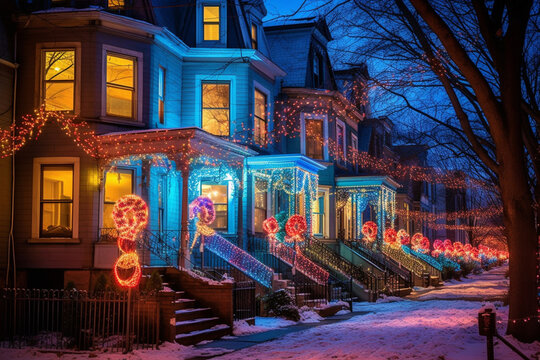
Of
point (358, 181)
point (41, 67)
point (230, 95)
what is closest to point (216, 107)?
point (230, 95)

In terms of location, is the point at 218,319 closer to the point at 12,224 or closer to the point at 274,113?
the point at 12,224

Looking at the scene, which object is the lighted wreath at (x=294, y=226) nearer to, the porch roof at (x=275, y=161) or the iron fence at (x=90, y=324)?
the porch roof at (x=275, y=161)

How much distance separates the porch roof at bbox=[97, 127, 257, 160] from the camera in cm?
1811

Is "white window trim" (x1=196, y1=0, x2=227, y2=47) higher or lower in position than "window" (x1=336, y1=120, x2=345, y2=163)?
higher

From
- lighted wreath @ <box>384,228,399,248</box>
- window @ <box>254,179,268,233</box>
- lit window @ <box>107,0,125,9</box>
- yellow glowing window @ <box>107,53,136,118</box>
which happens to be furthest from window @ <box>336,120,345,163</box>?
lit window @ <box>107,0,125,9</box>

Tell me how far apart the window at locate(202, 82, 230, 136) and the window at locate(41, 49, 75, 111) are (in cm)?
538

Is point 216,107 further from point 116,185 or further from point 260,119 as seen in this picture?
point 116,185

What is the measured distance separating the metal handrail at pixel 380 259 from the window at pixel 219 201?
948cm

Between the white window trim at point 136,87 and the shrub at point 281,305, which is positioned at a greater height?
the white window trim at point 136,87

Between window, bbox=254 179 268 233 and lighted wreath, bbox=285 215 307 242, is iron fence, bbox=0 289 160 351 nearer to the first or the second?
lighted wreath, bbox=285 215 307 242

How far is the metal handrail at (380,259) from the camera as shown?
31484 mm

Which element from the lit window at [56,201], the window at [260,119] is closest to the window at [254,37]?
the window at [260,119]

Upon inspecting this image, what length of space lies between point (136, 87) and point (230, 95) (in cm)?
454

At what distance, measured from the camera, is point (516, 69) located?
13008 millimetres
